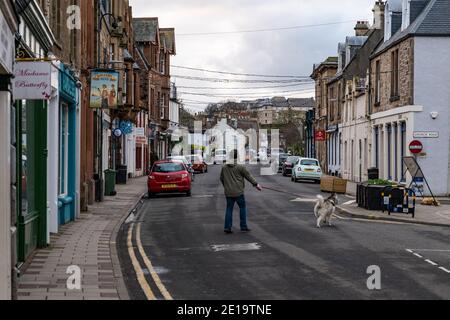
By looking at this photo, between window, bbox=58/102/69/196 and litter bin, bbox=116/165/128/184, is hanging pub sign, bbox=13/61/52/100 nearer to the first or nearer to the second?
window, bbox=58/102/69/196

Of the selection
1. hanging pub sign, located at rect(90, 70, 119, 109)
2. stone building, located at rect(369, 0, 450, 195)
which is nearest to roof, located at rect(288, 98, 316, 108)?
stone building, located at rect(369, 0, 450, 195)

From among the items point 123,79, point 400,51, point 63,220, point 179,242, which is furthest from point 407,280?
point 123,79

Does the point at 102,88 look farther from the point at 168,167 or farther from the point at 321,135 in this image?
the point at 321,135

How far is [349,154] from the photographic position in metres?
51.2

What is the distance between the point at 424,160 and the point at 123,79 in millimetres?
18090

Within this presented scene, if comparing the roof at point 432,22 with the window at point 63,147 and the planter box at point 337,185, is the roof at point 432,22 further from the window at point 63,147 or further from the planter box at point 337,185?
the window at point 63,147

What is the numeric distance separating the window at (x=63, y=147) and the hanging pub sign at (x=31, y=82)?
9.44m

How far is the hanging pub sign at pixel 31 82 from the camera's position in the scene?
379 inches

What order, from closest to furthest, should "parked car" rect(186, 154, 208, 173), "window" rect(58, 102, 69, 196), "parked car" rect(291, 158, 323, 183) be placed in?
"window" rect(58, 102, 69, 196) < "parked car" rect(291, 158, 323, 183) < "parked car" rect(186, 154, 208, 173)

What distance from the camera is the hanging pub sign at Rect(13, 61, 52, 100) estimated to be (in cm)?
962

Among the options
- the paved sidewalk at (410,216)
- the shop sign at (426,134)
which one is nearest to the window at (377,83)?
the shop sign at (426,134)

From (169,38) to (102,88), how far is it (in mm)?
52429

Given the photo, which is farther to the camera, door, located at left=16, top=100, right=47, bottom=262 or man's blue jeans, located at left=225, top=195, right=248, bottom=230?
man's blue jeans, located at left=225, top=195, right=248, bottom=230

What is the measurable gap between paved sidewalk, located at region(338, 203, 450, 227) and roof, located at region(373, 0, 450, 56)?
10687 mm
